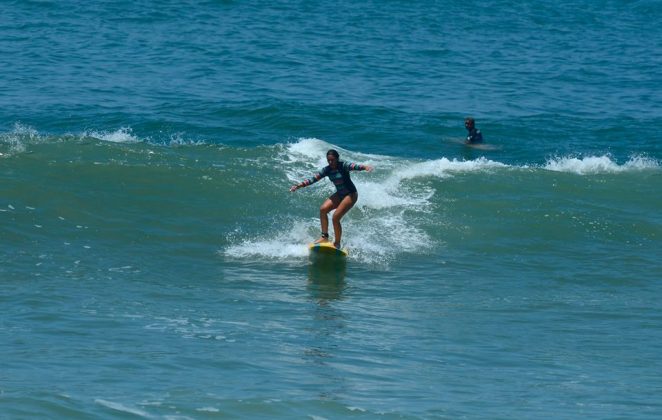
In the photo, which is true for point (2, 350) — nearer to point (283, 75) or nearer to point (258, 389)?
point (258, 389)

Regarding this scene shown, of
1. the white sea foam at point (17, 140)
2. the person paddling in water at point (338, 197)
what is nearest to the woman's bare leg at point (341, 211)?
the person paddling in water at point (338, 197)

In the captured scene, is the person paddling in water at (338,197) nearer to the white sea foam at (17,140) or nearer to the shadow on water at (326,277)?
the shadow on water at (326,277)

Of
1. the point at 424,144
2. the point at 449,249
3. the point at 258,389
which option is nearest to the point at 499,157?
the point at 424,144

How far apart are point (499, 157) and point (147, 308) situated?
1287cm

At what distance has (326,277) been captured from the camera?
17484mm

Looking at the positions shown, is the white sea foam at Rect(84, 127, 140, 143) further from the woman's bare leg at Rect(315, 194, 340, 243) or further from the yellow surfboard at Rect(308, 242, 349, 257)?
the yellow surfboard at Rect(308, 242, 349, 257)

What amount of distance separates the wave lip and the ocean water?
0.09 metres

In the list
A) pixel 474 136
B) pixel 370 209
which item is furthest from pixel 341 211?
pixel 474 136

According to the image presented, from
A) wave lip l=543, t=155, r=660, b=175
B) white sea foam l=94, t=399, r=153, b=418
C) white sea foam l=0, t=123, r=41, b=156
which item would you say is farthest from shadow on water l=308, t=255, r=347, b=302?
wave lip l=543, t=155, r=660, b=175

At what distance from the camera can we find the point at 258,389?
11.9 m

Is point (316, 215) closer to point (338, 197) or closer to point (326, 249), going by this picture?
point (338, 197)

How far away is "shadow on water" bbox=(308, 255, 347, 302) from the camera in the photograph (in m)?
16.6

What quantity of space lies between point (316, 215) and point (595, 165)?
727 centimetres

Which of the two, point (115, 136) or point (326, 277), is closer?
point (326, 277)
